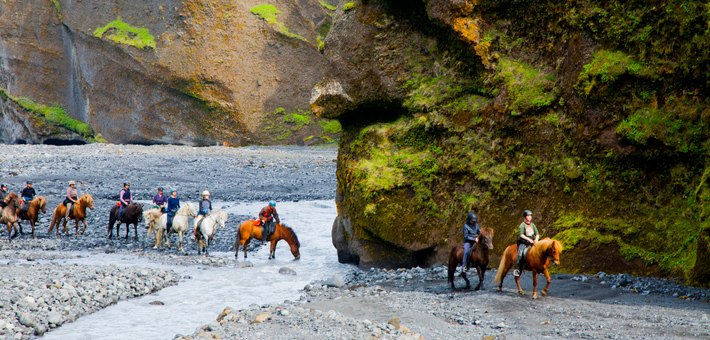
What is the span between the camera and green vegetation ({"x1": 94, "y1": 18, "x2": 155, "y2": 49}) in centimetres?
4644

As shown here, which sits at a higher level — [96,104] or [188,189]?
[96,104]

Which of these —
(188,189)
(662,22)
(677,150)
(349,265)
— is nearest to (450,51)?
(662,22)

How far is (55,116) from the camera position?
168 feet

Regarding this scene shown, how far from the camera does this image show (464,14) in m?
13.5

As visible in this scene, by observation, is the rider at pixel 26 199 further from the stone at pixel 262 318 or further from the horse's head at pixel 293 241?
the stone at pixel 262 318

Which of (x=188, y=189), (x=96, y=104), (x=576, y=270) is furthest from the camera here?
(x=96, y=104)

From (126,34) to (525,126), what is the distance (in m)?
43.3

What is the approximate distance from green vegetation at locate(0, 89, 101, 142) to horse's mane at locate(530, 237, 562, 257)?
1921 inches

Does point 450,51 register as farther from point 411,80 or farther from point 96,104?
point 96,104

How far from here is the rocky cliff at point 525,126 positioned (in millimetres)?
11141

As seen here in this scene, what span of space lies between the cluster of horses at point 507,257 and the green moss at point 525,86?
141 inches

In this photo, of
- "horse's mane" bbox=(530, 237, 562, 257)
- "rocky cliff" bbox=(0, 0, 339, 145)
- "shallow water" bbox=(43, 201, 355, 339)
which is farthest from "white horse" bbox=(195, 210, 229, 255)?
"rocky cliff" bbox=(0, 0, 339, 145)

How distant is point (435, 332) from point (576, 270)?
507 centimetres

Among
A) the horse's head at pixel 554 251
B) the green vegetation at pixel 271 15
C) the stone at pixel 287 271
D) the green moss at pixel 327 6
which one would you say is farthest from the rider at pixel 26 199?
the green moss at pixel 327 6
